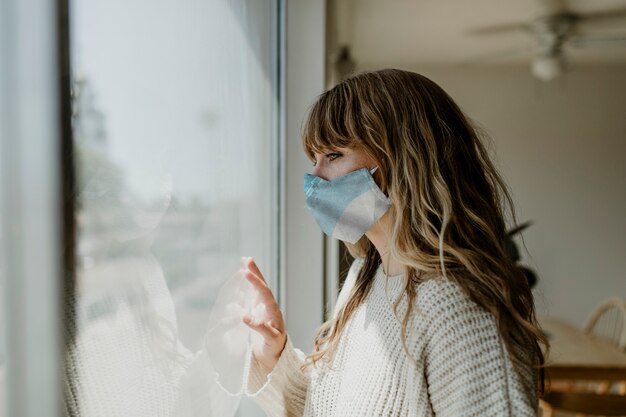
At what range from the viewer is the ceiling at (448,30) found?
2.81 m

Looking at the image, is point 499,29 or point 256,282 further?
point 499,29

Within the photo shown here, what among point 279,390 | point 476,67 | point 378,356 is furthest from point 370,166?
point 476,67

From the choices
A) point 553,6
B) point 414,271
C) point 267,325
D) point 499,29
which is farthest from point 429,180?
point 499,29

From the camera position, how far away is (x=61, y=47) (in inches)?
15.9

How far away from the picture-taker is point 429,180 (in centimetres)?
80

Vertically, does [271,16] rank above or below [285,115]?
above

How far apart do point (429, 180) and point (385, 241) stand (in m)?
0.14

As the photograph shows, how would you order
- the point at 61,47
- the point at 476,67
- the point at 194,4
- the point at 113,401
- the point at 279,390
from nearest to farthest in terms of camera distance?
the point at 61,47 < the point at 113,401 < the point at 194,4 < the point at 279,390 < the point at 476,67

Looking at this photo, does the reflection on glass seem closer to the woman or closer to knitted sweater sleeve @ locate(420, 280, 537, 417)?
the woman

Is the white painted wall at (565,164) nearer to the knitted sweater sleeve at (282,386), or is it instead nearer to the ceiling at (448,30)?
the ceiling at (448,30)

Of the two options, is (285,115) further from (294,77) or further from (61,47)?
(61,47)

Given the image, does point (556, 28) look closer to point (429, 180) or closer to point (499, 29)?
point (499, 29)

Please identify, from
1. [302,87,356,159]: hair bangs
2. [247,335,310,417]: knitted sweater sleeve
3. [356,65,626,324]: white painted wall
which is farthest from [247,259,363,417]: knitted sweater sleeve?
[356,65,626,324]: white painted wall

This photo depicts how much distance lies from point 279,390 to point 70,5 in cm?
74
